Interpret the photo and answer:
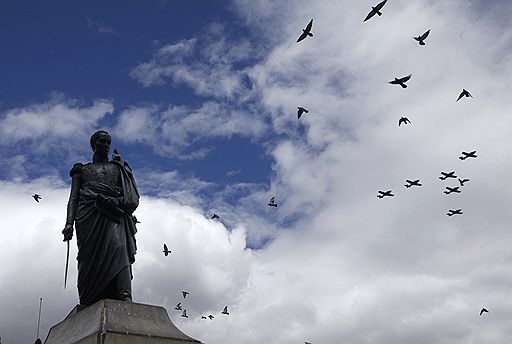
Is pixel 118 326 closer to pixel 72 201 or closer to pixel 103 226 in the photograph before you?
pixel 103 226

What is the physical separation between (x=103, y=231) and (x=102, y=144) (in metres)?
1.67

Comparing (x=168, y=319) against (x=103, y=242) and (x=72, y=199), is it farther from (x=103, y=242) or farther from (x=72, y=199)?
(x=72, y=199)

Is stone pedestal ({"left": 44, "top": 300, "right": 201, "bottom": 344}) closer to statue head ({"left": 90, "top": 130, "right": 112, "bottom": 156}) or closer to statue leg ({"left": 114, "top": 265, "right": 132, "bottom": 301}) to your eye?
statue leg ({"left": 114, "top": 265, "right": 132, "bottom": 301})

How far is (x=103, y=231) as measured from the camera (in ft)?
31.9

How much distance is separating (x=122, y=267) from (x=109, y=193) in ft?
4.11

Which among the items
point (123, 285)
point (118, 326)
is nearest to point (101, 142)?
point (123, 285)

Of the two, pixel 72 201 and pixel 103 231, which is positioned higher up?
pixel 72 201

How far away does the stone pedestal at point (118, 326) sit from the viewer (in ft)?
26.5

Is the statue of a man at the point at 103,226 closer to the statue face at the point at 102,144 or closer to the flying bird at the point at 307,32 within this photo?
the statue face at the point at 102,144

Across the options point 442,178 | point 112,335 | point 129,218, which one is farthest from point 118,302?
point 442,178

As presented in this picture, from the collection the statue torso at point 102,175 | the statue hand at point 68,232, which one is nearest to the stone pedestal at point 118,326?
the statue hand at point 68,232

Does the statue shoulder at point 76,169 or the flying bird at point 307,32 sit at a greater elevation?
the flying bird at point 307,32

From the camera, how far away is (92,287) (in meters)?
Answer: 9.48

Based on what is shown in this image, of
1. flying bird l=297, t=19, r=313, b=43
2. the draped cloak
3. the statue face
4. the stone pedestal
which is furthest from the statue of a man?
flying bird l=297, t=19, r=313, b=43
